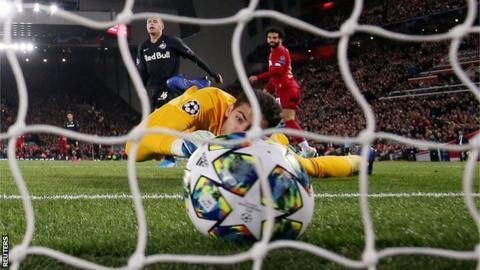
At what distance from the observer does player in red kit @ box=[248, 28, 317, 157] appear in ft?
21.3

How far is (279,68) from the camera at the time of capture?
21.5 feet

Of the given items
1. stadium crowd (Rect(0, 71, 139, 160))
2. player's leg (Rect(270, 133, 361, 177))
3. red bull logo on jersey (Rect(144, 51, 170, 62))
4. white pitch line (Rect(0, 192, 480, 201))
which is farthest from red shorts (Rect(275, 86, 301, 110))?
stadium crowd (Rect(0, 71, 139, 160))

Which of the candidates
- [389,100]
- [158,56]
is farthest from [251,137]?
[389,100]

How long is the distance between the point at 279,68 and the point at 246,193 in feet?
15.8

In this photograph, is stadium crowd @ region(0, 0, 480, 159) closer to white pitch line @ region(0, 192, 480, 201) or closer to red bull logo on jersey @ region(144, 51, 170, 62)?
red bull logo on jersey @ region(144, 51, 170, 62)

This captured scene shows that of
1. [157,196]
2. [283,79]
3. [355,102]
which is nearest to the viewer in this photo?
[157,196]

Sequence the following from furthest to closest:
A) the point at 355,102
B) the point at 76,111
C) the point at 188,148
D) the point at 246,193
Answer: the point at 76,111 < the point at 355,102 < the point at 188,148 < the point at 246,193

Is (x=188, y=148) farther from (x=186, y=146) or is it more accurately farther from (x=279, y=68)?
(x=279, y=68)

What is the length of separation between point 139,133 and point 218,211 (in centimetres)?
56

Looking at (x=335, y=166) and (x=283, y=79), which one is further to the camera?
(x=283, y=79)

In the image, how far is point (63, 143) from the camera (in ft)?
50.9

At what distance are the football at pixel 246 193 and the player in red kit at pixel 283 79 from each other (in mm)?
4373

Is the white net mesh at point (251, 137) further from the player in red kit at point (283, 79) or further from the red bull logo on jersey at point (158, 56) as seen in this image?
the red bull logo on jersey at point (158, 56)

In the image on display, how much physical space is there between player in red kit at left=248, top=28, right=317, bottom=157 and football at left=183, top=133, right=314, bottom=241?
172 inches
